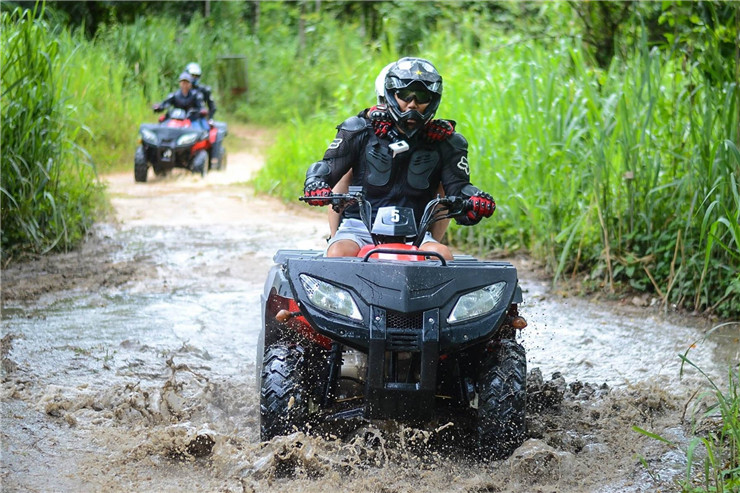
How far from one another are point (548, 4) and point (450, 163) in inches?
232

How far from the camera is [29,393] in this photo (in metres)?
4.41

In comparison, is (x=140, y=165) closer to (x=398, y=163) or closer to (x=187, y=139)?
(x=187, y=139)

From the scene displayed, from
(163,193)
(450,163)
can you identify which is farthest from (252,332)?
(163,193)

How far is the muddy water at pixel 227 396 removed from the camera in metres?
3.48

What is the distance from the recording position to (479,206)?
13.4 feet

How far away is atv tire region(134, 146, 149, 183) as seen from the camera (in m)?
13.0

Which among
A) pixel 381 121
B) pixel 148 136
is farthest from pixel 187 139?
pixel 381 121

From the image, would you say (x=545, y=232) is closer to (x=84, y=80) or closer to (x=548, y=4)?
(x=548, y=4)

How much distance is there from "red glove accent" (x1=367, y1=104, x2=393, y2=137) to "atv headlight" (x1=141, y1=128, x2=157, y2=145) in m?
9.22

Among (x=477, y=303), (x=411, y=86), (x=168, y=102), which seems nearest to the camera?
(x=477, y=303)

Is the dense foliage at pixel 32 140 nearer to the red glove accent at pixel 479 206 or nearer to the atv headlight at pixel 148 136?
the red glove accent at pixel 479 206

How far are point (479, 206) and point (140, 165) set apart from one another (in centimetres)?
975

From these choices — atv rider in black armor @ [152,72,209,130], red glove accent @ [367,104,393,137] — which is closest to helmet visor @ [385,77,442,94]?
red glove accent @ [367,104,393,137]

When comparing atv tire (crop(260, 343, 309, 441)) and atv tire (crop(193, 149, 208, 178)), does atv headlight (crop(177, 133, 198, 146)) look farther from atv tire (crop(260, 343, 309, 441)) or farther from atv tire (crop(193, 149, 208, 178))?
atv tire (crop(260, 343, 309, 441))
